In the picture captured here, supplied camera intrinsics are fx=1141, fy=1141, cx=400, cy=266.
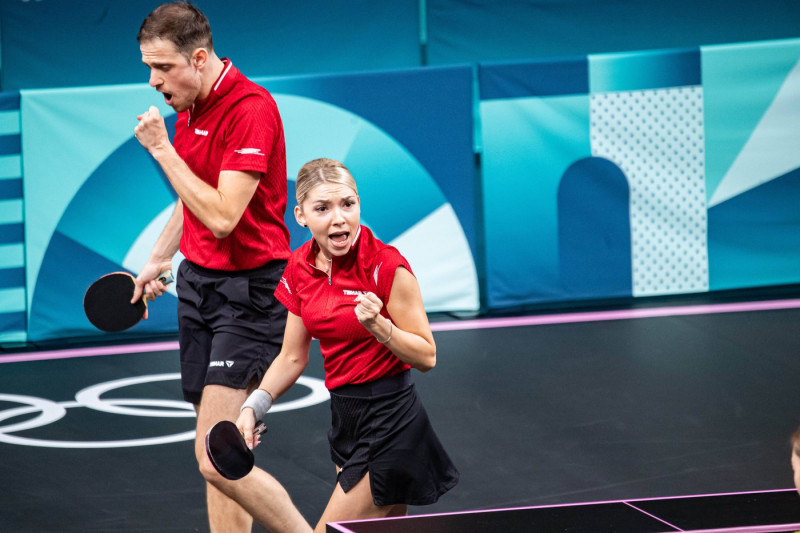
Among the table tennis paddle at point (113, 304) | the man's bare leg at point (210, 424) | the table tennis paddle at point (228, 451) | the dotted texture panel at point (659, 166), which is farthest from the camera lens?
the dotted texture panel at point (659, 166)

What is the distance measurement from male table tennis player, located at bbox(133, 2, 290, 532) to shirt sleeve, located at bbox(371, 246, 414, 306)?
0.57 m

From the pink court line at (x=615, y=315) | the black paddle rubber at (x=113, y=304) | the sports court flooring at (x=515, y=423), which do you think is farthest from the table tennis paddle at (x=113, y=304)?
the pink court line at (x=615, y=315)

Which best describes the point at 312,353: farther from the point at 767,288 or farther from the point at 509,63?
the point at 767,288

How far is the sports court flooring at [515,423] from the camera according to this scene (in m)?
4.99

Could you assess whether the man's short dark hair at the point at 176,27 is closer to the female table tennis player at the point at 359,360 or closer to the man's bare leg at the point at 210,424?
the female table tennis player at the point at 359,360

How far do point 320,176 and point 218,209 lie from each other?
16.7 inches

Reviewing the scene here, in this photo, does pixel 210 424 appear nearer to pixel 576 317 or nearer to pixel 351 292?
pixel 351 292

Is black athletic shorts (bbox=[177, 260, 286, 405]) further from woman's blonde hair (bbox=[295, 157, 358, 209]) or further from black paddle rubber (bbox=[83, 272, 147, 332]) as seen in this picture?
woman's blonde hair (bbox=[295, 157, 358, 209])

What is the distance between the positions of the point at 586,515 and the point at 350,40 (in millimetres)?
8123

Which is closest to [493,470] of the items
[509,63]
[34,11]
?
[509,63]

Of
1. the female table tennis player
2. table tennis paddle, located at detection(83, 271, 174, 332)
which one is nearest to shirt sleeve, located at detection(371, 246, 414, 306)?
the female table tennis player

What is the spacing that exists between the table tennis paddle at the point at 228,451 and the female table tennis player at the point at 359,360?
0.44 feet

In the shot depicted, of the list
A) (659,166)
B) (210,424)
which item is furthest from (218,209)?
(659,166)

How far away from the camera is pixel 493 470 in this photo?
212 inches
